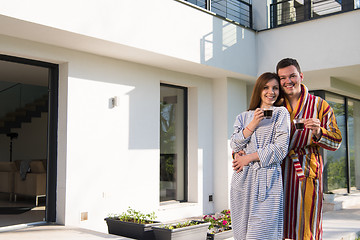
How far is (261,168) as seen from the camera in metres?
2.17

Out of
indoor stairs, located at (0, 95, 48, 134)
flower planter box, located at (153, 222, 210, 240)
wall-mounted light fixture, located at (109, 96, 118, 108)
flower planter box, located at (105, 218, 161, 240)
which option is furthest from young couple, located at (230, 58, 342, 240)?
indoor stairs, located at (0, 95, 48, 134)

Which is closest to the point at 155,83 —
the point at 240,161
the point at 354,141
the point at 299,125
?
the point at 240,161

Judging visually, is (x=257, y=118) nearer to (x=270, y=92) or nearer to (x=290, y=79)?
(x=270, y=92)

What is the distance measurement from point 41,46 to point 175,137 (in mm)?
2923

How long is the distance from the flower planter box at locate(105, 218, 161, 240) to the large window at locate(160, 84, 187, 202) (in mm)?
1815

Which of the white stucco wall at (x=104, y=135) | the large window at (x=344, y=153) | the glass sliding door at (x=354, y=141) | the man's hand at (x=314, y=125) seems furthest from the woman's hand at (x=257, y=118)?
the glass sliding door at (x=354, y=141)

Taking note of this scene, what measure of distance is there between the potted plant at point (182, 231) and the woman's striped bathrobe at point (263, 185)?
83.9 inches

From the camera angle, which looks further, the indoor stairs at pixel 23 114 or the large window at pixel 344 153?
the indoor stairs at pixel 23 114

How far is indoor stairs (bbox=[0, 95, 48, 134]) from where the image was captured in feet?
33.8

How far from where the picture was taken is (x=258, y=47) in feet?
24.0

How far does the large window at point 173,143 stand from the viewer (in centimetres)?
672

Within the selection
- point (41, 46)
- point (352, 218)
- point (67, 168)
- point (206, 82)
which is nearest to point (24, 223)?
point (67, 168)

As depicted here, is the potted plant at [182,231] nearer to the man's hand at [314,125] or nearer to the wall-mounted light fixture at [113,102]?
the wall-mounted light fixture at [113,102]

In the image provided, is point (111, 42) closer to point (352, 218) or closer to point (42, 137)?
point (352, 218)
